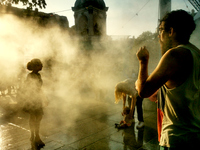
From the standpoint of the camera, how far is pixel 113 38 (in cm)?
2373

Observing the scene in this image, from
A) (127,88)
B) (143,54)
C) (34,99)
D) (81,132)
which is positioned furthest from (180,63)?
(81,132)

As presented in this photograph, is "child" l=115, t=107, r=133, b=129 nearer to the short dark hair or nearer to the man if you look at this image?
the man

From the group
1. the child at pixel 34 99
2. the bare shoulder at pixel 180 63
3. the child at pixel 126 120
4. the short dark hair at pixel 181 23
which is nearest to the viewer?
the bare shoulder at pixel 180 63

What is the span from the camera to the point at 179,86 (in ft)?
4.22

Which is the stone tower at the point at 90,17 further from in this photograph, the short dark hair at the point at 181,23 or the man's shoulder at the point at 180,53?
the man's shoulder at the point at 180,53

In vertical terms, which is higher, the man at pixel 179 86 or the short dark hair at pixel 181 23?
the short dark hair at pixel 181 23

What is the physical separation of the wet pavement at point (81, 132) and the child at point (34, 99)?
0.28m

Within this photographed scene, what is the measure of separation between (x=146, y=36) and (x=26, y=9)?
1898cm

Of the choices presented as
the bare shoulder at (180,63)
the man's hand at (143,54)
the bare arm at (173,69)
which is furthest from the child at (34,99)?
the bare shoulder at (180,63)

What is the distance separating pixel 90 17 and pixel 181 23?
95.9 feet

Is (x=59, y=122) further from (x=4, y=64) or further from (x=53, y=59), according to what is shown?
(x=53, y=59)

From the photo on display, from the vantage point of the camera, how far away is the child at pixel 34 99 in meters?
3.94

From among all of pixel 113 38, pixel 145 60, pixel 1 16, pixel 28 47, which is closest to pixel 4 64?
pixel 28 47

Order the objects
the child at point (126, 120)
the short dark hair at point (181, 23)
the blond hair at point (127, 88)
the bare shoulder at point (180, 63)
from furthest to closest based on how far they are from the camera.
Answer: the child at point (126, 120) → the blond hair at point (127, 88) → the short dark hair at point (181, 23) → the bare shoulder at point (180, 63)
